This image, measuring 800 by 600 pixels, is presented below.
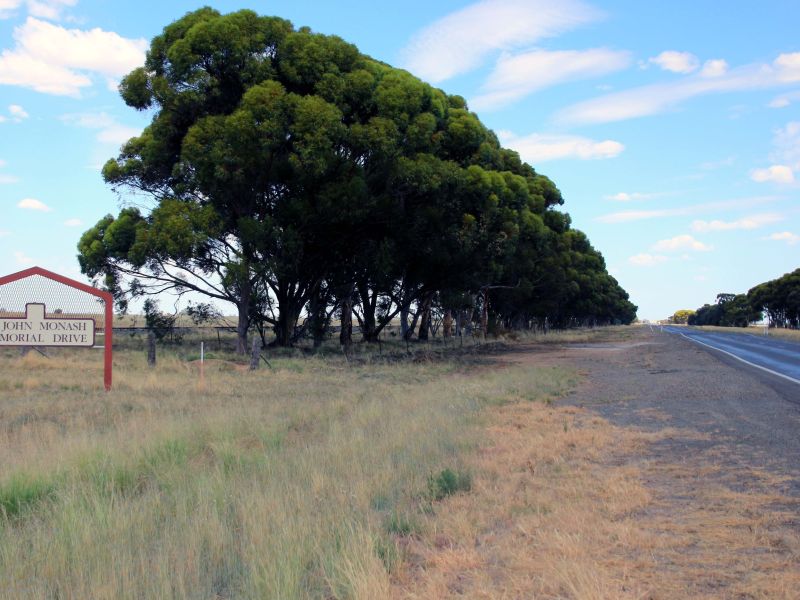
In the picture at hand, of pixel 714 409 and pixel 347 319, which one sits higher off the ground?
pixel 347 319

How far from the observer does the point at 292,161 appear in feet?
86.9

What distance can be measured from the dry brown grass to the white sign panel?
463 inches

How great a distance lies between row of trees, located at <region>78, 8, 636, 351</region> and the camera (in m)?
27.1

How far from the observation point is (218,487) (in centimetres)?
776

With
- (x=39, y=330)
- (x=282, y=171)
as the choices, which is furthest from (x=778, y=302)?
(x=39, y=330)

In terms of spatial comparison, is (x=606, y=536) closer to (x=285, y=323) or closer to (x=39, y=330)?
(x=39, y=330)

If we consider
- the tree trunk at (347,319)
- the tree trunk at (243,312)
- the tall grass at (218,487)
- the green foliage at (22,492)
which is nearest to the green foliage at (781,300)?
the tree trunk at (347,319)

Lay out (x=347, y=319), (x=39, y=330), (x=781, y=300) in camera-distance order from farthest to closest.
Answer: (x=781, y=300)
(x=347, y=319)
(x=39, y=330)

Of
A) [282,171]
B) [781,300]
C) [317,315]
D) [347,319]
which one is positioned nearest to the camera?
[282,171]

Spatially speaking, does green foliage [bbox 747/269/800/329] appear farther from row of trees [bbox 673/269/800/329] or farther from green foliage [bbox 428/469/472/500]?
green foliage [bbox 428/469/472/500]

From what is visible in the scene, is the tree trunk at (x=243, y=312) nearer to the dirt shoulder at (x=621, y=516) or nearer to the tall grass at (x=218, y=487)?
the tall grass at (x=218, y=487)

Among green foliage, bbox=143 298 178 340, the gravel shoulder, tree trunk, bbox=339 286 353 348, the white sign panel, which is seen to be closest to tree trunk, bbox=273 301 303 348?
→ tree trunk, bbox=339 286 353 348

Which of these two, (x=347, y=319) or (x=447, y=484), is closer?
(x=447, y=484)

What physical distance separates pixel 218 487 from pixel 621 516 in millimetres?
3999
